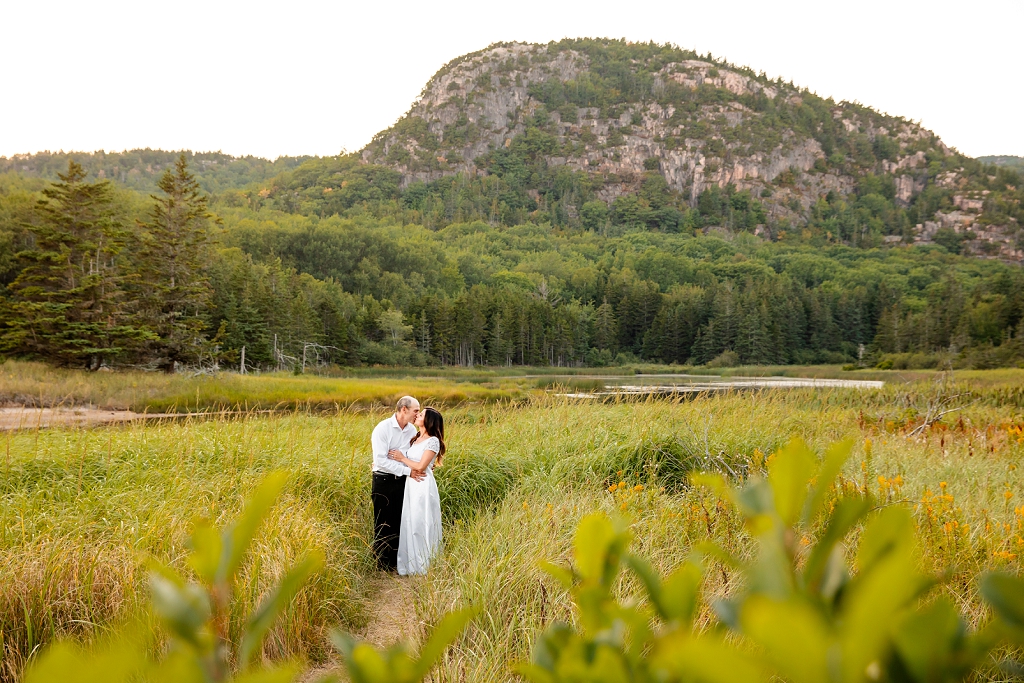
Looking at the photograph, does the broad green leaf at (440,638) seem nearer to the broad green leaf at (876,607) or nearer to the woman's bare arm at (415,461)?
the broad green leaf at (876,607)

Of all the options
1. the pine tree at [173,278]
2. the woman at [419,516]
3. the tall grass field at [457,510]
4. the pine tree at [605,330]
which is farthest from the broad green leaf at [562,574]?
the pine tree at [605,330]

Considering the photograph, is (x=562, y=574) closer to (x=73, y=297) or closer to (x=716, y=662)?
(x=716, y=662)

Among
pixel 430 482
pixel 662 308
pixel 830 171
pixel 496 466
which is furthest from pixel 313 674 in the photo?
pixel 830 171

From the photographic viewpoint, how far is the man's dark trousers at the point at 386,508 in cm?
568

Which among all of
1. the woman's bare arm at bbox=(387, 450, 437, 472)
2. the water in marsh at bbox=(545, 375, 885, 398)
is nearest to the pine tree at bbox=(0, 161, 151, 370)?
the water in marsh at bbox=(545, 375, 885, 398)

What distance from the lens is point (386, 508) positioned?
5688 millimetres

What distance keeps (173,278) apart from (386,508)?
89.7 ft

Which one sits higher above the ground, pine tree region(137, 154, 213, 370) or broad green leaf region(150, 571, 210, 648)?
pine tree region(137, 154, 213, 370)

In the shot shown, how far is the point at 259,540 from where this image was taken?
449 centimetres

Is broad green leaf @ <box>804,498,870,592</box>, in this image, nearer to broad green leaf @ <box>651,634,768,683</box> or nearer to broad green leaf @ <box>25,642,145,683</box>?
broad green leaf @ <box>651,634,768,683</box>

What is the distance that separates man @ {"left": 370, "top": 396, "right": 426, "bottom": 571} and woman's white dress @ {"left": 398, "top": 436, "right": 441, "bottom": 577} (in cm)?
11

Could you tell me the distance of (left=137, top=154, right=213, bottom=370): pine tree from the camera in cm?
2802

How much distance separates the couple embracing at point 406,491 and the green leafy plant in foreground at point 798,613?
5145 mm

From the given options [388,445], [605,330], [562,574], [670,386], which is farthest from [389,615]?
[605,330]
